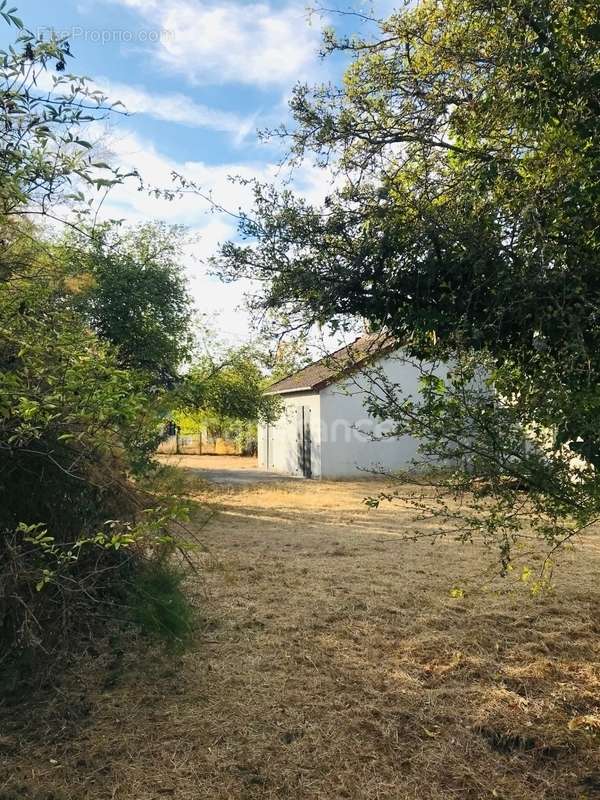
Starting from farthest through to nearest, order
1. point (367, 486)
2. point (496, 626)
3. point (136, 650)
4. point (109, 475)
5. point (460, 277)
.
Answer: point (367, 486)
point (496, 626)
point (136, 650)
point (109, 475)
point (460, 277)

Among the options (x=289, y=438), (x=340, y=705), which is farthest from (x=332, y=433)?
(x=340, y=705)

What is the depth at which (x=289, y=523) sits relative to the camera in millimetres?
11102

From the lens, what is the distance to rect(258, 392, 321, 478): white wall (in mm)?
19469

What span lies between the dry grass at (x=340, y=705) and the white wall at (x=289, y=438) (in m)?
11.6

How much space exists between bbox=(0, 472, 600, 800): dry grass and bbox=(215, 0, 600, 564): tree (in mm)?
1339

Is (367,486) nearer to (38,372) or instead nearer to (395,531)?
(395,531)

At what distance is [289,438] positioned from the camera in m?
21.9

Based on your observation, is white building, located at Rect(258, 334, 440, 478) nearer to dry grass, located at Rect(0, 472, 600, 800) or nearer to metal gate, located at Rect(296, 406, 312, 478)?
metal gate, located at Rect(296, 406, 312, 478)

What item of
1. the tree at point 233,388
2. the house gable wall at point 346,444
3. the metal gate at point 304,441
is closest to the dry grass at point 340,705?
the tree at point 233,388

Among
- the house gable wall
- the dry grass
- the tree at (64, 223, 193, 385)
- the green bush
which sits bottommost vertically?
the dry grass

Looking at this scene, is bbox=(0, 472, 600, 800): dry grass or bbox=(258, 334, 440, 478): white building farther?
bbox=(258, 334, 440, 478): white building

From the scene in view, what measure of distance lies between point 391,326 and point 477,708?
2.59 metres

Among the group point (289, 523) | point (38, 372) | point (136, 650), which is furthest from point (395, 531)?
point (38, 372)

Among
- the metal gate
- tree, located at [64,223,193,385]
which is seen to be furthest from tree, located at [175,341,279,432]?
the metal gate
